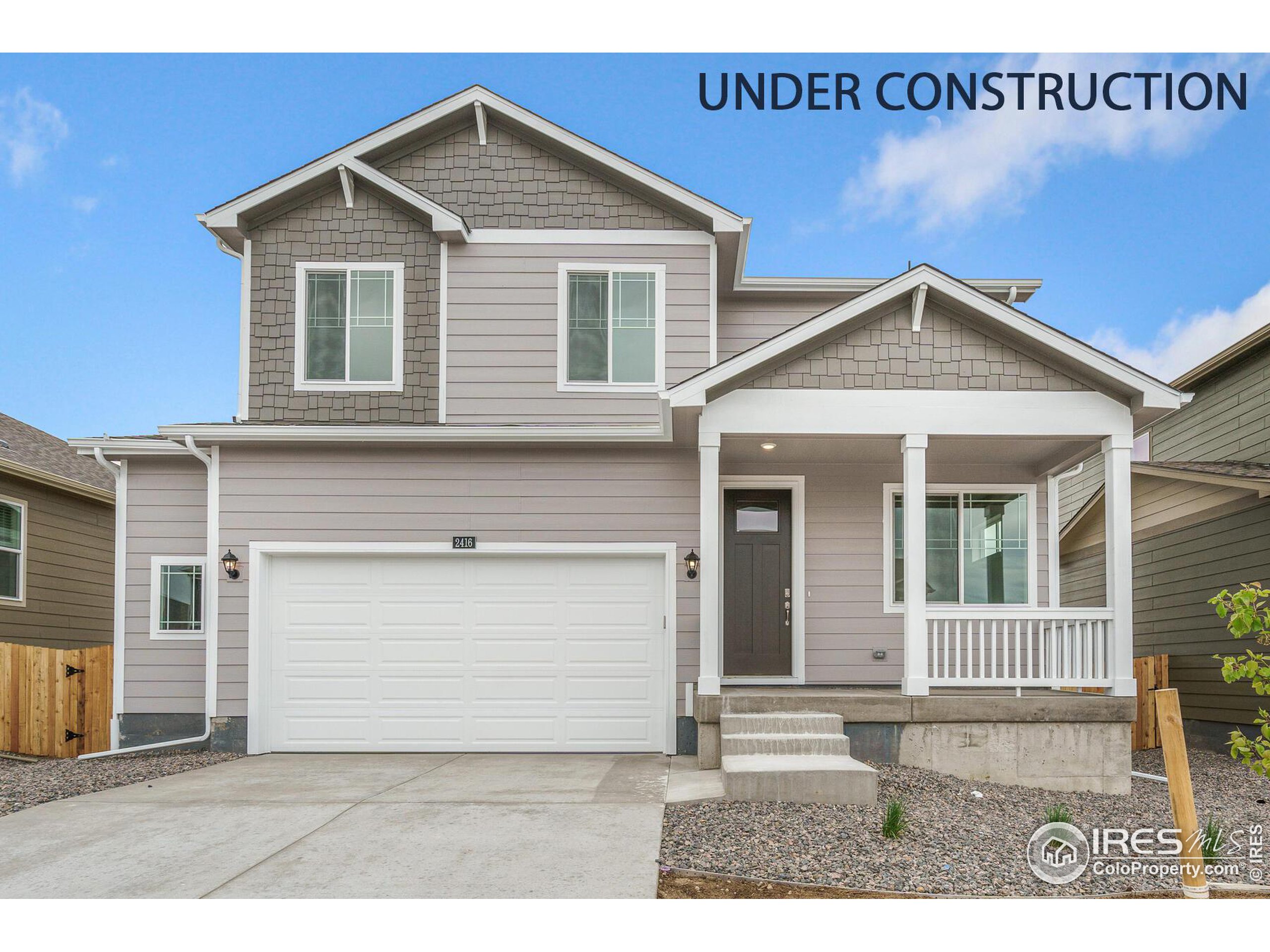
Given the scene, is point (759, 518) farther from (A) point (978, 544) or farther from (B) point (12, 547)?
(B) point (12, 547)

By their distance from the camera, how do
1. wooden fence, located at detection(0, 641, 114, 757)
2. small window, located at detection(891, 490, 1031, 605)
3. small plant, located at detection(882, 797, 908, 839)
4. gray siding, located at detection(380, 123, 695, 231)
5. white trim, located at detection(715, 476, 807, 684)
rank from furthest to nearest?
1. wooden fence, located at detection(0, 641, 114, 757)
2. gray siding, located at detection(380, 123, 695, 231)
3. small window, located at detection(891, 490, 1031, 605)
4. white trim, located at detection(715, 476, 807, 684)
5. small plant, located at detection(882, 797, 908, 839)

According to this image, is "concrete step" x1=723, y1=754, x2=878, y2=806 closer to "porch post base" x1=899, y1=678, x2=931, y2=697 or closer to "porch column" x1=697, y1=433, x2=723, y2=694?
"porch post base" x1=899, y1=678, x2=931, y2=697

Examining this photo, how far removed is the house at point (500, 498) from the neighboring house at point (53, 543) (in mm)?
3765

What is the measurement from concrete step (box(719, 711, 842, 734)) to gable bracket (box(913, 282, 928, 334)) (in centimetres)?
327

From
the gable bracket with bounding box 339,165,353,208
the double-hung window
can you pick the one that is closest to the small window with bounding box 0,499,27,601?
the gable bracket with bounding box 339,165,353,208

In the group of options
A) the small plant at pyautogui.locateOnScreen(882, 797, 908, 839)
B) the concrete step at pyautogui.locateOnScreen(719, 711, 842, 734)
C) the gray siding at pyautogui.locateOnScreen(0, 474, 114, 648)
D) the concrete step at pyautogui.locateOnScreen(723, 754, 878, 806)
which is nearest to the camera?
the small plant at pyautogui.locateOnScreen(882, 797, 908, 839)

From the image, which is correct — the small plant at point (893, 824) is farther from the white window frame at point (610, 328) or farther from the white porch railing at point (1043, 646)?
the white window frame at point (610, 328)

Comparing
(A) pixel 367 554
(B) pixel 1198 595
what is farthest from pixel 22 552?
(B) pixel 1198 595

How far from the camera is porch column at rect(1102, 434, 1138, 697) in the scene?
819 centimetres

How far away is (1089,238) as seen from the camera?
18.8m

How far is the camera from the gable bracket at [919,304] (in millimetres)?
8280

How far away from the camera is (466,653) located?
9812mm

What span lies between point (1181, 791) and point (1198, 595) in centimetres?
850

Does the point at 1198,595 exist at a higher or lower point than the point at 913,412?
lower
